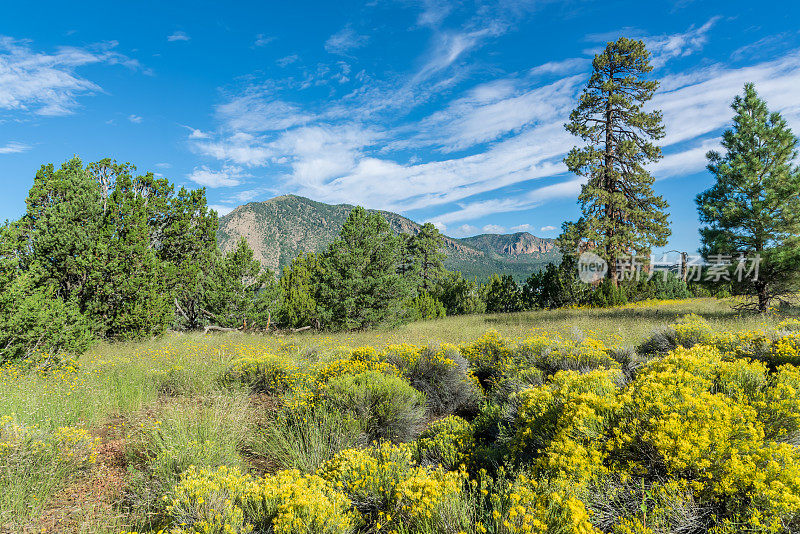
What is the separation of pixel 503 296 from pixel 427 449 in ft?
72.1

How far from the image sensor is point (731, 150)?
1316 cm

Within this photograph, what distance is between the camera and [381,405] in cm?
467

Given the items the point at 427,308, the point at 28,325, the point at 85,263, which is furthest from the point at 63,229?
the point at 427,308

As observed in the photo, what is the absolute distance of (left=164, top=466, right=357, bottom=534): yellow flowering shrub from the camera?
91.2 inches

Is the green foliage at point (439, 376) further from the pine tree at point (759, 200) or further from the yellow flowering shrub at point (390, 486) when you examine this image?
the pine tree at point (759, 200)

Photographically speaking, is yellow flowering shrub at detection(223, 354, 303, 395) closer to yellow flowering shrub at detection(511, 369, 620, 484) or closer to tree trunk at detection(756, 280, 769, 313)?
yellow flowering shrub at detection(511, 369, 620, 484)

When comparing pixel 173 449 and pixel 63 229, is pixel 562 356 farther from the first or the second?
pixel 63 229

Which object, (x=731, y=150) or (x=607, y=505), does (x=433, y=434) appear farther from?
(x=731, y=150)

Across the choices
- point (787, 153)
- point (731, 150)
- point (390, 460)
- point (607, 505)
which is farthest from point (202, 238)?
point (787, 153)

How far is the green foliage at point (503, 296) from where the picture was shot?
24.3m

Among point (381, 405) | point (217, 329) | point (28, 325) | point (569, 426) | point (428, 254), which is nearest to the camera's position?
point (569, 426)

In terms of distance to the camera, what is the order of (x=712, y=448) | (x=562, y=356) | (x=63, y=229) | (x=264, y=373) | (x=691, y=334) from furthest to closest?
(x=63, y=229), (x=264, y=373), (x=691, y=334), (x=562, y=356), (x=712, y=448)

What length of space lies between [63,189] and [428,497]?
1338cm

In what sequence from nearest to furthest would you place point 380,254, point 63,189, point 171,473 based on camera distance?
1. point 171,473
2. point 63,189
3. point 380,254
